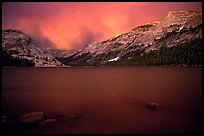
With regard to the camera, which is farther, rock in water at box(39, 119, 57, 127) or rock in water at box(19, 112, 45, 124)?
rock in water at box(19, 112, 45, 124)

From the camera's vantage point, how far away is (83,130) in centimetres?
2470

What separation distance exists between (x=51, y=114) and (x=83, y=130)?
9.76 m

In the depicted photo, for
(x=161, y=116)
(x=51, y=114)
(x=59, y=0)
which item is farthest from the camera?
(x=51, y=114)

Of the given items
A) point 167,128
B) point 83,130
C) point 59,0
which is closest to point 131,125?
point 167,128

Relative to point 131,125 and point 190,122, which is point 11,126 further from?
point 190,122

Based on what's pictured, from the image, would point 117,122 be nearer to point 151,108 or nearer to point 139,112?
point 139,112

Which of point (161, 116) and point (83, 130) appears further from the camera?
point (161, 116)

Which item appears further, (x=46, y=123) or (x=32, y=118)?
(x=32, y=118)

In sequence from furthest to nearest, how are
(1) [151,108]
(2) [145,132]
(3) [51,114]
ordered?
1. (1) [151,108]
2. (3) [51,114]
3. (2) [145,132]

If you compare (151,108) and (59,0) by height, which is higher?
(59,0)

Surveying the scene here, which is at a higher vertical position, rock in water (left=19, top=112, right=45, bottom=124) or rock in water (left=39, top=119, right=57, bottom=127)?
rock in water (left=19, top=112, right=45, bottom=124)

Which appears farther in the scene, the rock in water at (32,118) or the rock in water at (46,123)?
the rock in water at (32,118)

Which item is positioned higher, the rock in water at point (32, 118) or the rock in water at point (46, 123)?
the rock in water at point (32, 118)

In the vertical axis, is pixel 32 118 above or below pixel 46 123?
above
